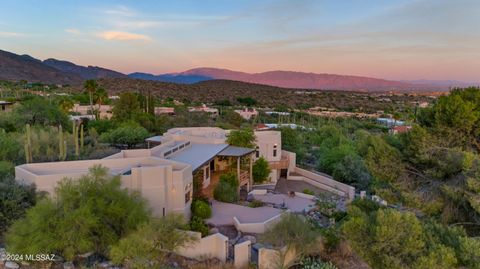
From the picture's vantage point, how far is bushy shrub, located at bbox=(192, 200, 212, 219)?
58.2 feet

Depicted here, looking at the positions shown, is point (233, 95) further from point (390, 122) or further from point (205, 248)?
point (205, 248)

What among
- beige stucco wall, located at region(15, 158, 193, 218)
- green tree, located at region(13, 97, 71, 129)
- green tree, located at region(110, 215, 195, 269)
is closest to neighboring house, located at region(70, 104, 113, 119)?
green tree, located at region(13, 97, 71, 129)

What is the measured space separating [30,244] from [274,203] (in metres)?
12.9

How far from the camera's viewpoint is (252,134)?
91.1 ft

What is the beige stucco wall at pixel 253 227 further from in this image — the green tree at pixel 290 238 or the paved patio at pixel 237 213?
the green tree at pixel 290 238

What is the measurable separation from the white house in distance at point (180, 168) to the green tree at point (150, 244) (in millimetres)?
2938

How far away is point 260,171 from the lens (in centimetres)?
2702

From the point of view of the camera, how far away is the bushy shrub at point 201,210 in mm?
17750

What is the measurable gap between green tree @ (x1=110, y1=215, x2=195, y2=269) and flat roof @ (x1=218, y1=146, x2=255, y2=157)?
9.86 m

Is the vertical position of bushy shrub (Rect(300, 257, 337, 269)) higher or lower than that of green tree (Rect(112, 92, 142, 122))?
lower

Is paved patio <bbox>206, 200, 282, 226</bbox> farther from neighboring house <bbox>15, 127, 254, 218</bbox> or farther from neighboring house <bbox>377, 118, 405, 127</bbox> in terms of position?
neighboring house <bbox>377, 118, 405, 127</bbox>

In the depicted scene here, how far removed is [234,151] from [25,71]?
147982 mm

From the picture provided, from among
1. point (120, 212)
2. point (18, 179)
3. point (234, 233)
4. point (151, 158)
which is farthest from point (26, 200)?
point (234, 233)

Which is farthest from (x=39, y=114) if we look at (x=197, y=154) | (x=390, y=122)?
(x=390, y=122)
